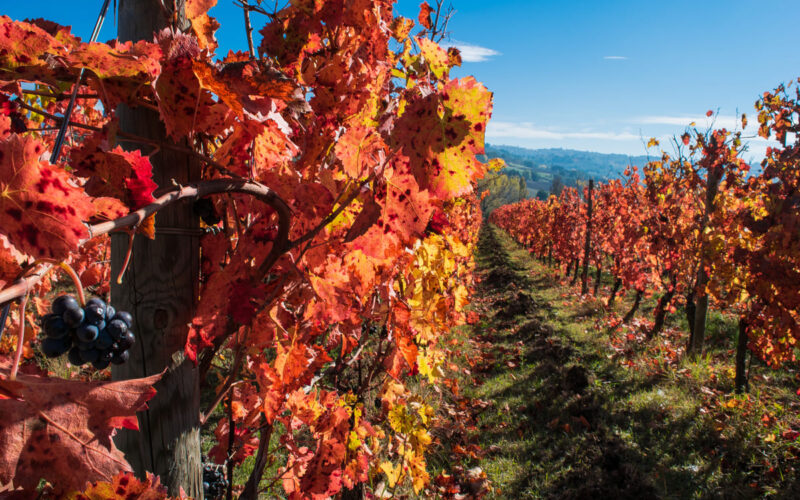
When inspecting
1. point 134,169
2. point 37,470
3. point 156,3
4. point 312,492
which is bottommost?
point 312,492

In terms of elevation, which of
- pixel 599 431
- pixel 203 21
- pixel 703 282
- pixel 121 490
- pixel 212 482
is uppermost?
pixel 203 21

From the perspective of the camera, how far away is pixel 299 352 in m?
1.39

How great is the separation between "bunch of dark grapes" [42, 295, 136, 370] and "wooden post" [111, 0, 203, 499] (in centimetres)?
26

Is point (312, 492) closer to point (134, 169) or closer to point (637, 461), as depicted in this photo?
point (134, 169)

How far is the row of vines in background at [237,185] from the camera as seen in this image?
59cm

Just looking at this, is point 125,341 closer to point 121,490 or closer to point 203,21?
point 121,490

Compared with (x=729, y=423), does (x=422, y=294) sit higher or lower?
higher

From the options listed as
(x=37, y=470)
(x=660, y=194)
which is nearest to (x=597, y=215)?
(x=660, y=194)

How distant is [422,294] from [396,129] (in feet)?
→ 6.24

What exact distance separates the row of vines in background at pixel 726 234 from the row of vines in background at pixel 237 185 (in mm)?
4865

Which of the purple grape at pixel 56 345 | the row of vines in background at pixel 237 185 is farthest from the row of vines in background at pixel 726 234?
the purple grape at pixel 56 345

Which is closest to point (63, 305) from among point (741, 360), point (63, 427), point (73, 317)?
point (73, 317)

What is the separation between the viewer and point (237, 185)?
920 mm

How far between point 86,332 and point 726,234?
7479 mm
